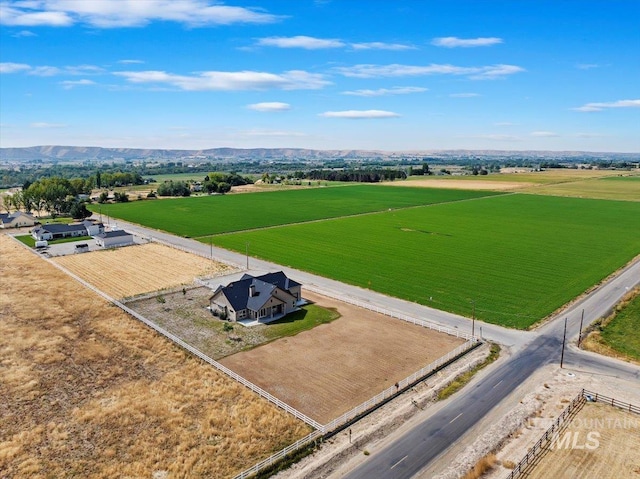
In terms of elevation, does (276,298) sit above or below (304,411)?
above

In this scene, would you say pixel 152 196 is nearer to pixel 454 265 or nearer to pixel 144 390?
pixel 454 265

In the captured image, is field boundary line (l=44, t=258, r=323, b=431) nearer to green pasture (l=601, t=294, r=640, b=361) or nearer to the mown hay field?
green pasture (l=601, t=294, r=640, b=361)

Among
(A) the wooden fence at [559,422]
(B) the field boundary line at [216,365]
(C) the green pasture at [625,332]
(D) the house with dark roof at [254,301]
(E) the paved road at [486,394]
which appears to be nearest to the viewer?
(A) the wooden fence at [559,422]

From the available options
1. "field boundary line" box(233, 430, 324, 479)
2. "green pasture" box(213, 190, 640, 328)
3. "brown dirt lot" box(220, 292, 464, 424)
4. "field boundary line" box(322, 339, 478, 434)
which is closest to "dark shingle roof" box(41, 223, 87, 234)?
"green pasture" box(213, 190, 640, 328)

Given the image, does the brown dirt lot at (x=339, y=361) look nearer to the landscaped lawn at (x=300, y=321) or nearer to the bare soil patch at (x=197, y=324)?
the landscaped lawn at (x=300, y=321)

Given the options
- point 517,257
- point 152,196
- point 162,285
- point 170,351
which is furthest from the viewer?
point 152,196

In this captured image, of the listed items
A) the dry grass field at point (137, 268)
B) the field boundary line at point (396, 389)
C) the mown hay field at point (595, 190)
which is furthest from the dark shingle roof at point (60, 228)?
the mown hay field at point (595, 190)

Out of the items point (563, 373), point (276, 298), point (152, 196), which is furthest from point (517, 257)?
point (152, 196)
